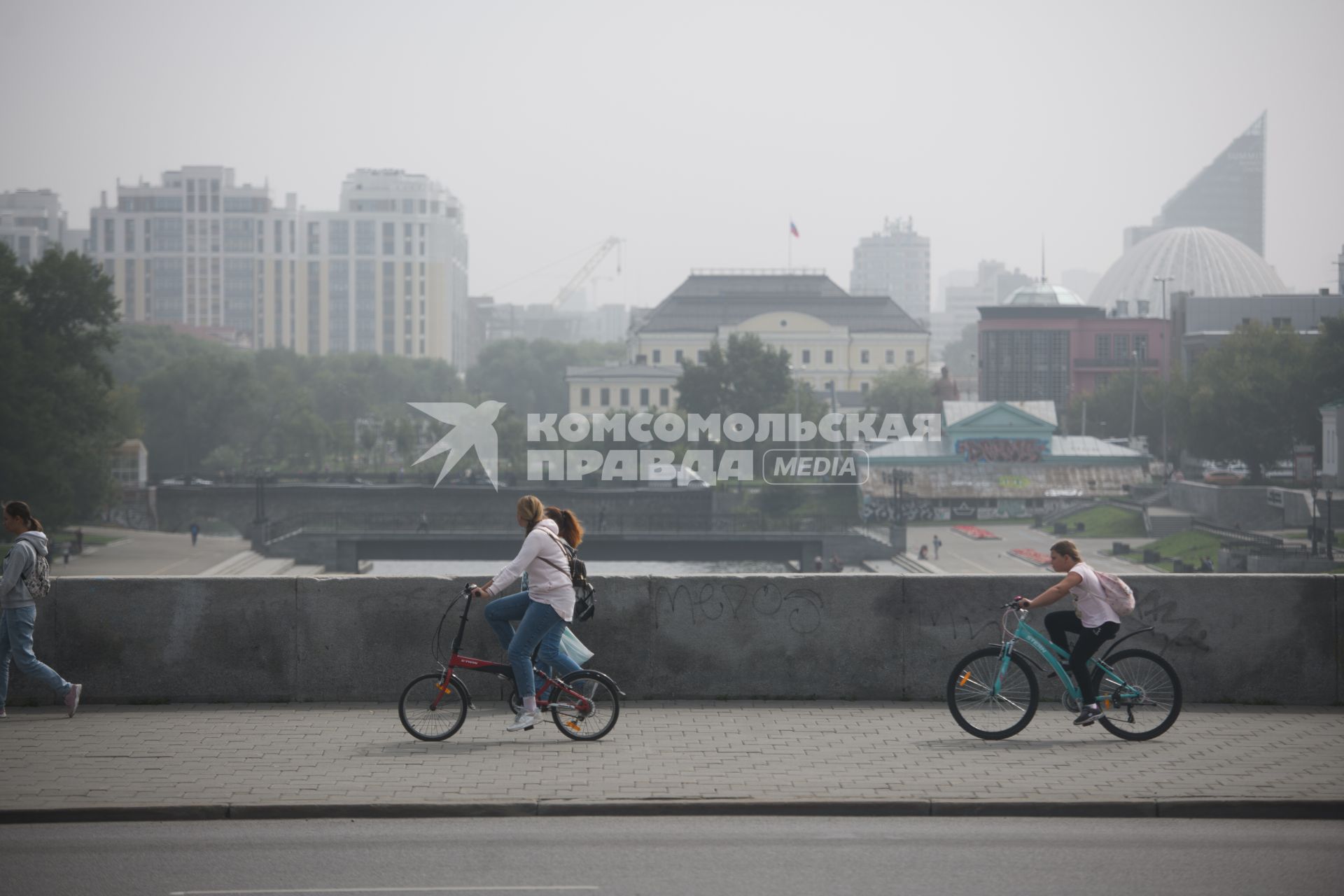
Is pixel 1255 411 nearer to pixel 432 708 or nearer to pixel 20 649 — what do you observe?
pixel 432 708

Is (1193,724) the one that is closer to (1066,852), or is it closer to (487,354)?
(1066,852)

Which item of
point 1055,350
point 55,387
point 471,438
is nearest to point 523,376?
point 471,438

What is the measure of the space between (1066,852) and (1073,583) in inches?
112

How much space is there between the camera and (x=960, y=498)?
82.7 m

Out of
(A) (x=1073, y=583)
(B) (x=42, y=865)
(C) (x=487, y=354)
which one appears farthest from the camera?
(C) (x=487, y=354)

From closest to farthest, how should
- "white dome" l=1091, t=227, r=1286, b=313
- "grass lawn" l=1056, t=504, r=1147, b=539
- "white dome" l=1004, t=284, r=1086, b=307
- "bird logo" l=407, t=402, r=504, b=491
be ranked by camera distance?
"grass lawn" l=1056, t=504, r=1147, b=539, "bird logo" l=407, t=402, r=504, b=491, "white dome" l=1004, t=284, r=1086, b=307, "white dome" l=1091, t=227, r=1286, b=313

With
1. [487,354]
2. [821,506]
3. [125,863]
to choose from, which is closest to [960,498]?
[821,506]

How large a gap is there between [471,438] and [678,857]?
103814 mm

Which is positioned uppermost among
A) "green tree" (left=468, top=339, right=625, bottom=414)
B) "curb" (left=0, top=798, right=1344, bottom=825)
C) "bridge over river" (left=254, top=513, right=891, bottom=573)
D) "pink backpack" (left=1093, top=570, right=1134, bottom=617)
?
"green tree" (left=468, top=339, right=625, bottom=414)

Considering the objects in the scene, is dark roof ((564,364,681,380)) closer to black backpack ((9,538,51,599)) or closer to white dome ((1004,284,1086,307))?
white dome ((1004,284,1086,307))

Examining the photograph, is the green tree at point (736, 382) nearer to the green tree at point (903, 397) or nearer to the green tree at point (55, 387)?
the green tree at point (903, 397)

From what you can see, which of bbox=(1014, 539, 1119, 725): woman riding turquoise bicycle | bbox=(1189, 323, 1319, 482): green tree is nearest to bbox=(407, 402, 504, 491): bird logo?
bbox=(1189, 323, 1319, 482): green tree

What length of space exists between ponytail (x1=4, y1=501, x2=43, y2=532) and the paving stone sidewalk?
A: 59.1 inches

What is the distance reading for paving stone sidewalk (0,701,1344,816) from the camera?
927 cm
